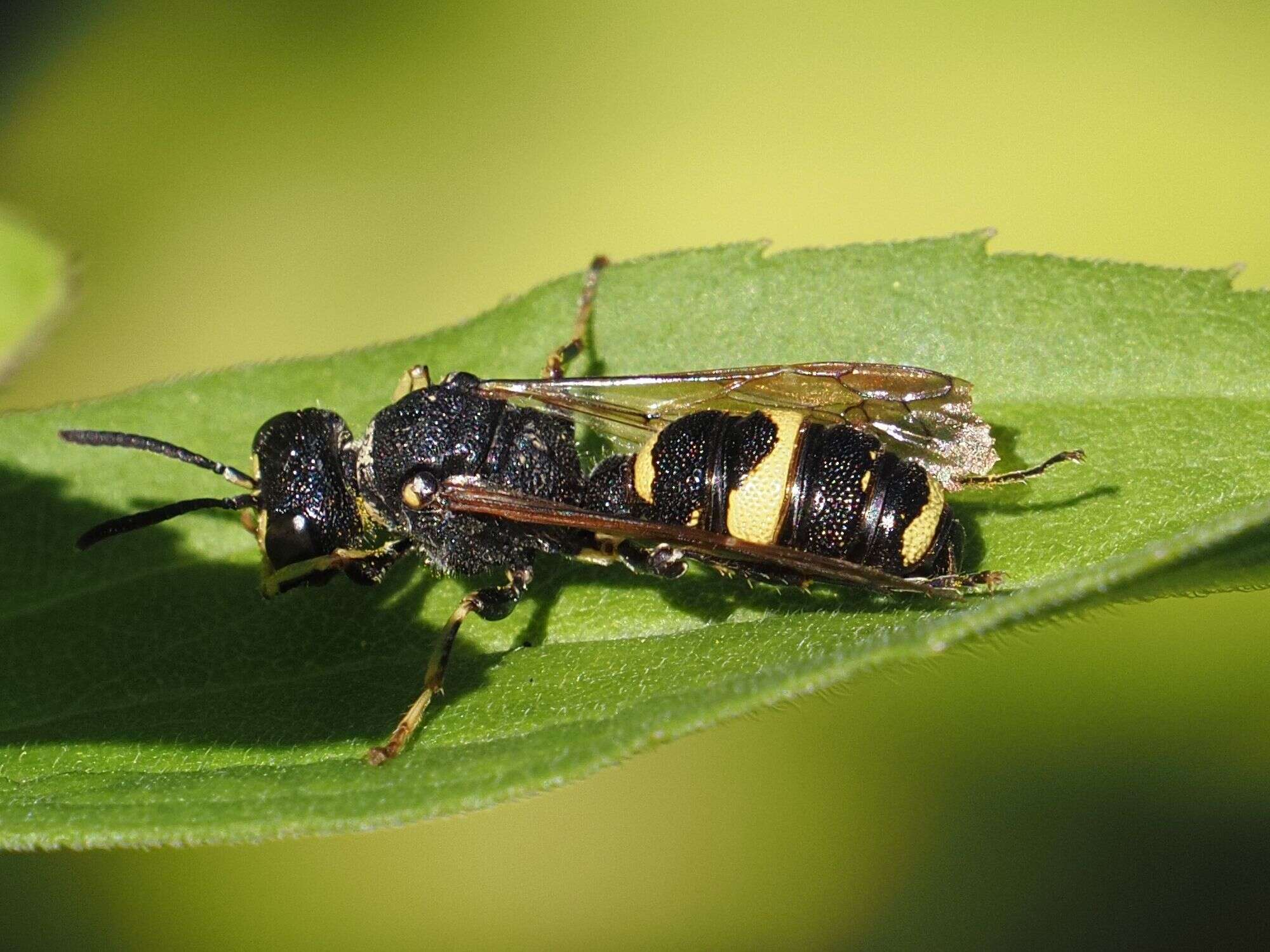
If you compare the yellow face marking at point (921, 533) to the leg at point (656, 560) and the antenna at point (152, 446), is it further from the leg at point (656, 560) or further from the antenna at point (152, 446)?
the antenna at point (152, 446)

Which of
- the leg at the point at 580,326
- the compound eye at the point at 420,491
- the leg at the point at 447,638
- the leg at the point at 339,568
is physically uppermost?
the leg at the point at 580,326

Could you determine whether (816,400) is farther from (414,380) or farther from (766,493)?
(414,380)

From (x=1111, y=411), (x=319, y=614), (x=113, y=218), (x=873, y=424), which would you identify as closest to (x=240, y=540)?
(x=319, y=614)

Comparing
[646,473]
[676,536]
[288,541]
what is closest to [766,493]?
[676,536]

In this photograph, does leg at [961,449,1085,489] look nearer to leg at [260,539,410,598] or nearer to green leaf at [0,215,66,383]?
leg at [260,539,410,598]

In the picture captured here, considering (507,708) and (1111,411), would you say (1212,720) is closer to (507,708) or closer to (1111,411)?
(1111,411)

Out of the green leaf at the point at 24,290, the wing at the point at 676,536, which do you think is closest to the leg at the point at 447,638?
the wing at the point at 676,536
